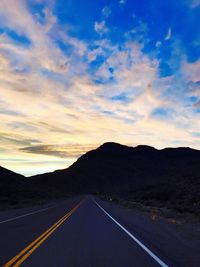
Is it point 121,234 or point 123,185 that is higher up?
point 123,185

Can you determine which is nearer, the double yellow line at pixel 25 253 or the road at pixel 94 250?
the double yellow line at pixel 25 253

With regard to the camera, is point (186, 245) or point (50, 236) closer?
point (186, 245)

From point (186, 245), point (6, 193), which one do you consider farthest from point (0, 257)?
point (6, 193)

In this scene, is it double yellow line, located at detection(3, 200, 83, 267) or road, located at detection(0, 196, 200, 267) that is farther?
road, located at detection(0, 196, 200, 267)

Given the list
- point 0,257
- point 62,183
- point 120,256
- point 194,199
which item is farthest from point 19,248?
point 62,183

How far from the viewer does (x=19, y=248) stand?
1184cm

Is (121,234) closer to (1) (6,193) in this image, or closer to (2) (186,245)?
(2) (186,245)

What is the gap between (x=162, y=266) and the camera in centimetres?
899

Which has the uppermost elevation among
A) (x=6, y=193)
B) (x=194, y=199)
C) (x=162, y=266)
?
(x=6, y=193)

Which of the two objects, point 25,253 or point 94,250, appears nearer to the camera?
point 25,253

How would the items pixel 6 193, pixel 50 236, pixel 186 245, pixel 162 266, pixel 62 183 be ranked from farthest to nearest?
pixel 62 183
pixel 6 193
pixel 50 236
pixel 186 245
pixel 162 266

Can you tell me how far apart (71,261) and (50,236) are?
5510 mm

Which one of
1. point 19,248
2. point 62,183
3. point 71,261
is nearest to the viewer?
point 71,261

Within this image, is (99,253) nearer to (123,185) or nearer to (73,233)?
(73,233)
